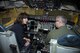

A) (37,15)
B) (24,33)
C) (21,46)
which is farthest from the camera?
(37,15)

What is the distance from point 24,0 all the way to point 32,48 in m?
1.84

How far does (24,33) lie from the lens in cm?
517

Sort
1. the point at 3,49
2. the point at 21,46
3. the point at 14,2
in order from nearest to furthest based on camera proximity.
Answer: the point at 3,49, the point at 21,46, the point at 14,2

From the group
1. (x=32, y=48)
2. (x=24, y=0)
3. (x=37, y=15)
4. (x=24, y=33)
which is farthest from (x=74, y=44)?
(x=24, y=0)

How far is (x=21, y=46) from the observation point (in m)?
4.79

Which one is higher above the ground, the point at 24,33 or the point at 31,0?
the point at 31,0

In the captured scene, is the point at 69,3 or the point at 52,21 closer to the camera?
the point at 52,21

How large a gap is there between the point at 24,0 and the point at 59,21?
82.4 inches

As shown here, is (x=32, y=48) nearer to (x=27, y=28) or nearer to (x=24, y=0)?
(x=27, y=28)

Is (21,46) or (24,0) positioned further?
(24,0)

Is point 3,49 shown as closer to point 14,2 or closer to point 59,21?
point 59,21

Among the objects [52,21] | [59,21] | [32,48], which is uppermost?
[59,21]

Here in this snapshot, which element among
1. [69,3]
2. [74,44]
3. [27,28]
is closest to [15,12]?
[27,28]

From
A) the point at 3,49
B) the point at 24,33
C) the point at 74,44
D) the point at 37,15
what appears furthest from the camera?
the point at 37,15
